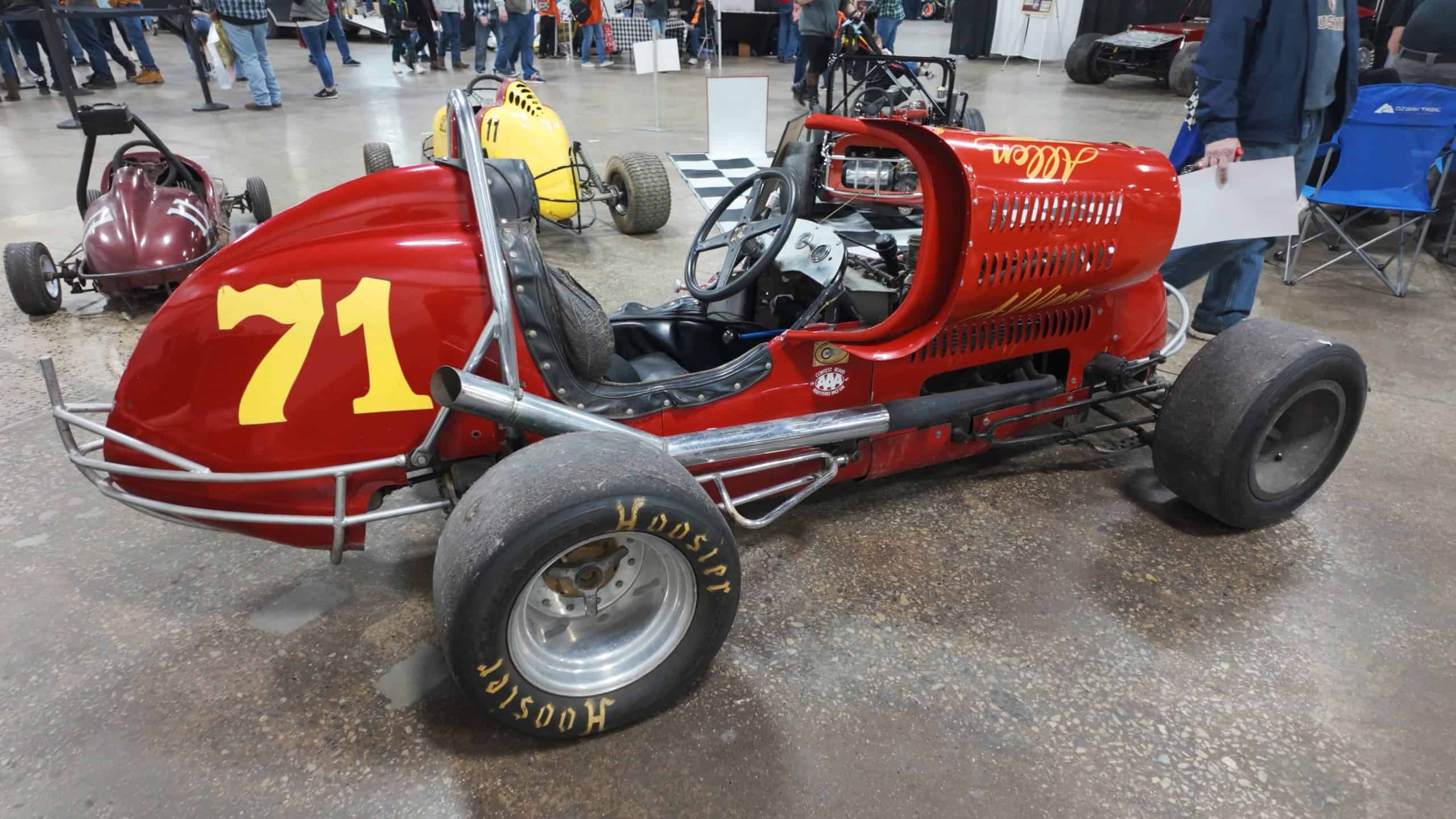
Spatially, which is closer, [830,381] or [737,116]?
[830,381]

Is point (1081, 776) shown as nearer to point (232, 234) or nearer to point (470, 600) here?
point (470, 600)

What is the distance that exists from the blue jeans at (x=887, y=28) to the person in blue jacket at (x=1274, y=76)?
7586 mm

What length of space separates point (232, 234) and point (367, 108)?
4.64 meters

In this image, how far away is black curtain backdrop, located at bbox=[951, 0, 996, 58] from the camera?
1362cm

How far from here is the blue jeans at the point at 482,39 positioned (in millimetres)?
10438

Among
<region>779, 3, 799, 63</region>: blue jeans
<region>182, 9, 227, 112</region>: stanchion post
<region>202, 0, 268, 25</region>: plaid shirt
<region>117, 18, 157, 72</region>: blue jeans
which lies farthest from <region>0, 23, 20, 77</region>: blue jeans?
<region>779, 3, 799, 63</region>: blue jeans

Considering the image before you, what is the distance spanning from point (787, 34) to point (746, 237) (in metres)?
12.3

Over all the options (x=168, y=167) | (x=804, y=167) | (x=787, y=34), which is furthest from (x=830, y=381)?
(x=787, y=34)

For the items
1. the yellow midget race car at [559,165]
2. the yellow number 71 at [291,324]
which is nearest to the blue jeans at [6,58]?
the yellow midget race car at [559,165]

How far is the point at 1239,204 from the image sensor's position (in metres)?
2.71

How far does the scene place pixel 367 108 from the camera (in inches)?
348

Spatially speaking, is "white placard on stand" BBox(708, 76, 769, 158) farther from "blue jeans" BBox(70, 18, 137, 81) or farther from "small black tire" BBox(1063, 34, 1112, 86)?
"blue jeans" BBox(70, 18, 137, 81)

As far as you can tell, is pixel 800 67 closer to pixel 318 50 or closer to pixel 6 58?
pixel 318 50

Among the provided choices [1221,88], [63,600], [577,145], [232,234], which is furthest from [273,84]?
[1221,88]
